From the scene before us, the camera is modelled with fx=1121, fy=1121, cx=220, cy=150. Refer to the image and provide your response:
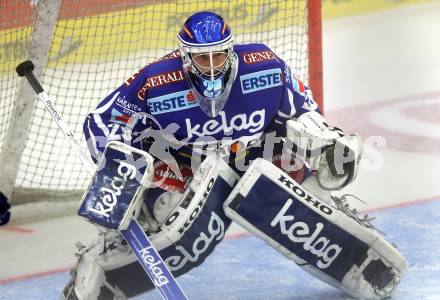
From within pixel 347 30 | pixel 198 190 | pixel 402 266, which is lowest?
pixel 347 30

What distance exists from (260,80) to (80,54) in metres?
1.80

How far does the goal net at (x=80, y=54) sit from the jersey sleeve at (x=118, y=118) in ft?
3.16

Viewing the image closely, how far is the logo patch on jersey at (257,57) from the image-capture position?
3.61 metres

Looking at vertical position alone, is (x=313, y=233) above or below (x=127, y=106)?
below

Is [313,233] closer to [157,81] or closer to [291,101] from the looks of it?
[291,101]

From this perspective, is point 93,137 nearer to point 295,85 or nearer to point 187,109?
point 187,109

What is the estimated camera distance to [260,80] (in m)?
3.60

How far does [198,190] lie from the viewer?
3.44 meters

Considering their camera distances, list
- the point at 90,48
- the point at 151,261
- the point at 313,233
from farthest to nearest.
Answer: the point at 90,48, the point at 313,233, the point at 151,261

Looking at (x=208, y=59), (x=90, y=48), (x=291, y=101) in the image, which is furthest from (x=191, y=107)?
(x=90, y=48)

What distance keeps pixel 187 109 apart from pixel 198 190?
0.29 metres

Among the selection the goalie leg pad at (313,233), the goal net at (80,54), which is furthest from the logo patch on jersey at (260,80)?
the goal net at (80,54)

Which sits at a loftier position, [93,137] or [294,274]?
A: [93,137]

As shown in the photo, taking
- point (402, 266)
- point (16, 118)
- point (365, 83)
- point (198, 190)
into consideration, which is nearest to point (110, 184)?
point (198, 190)
